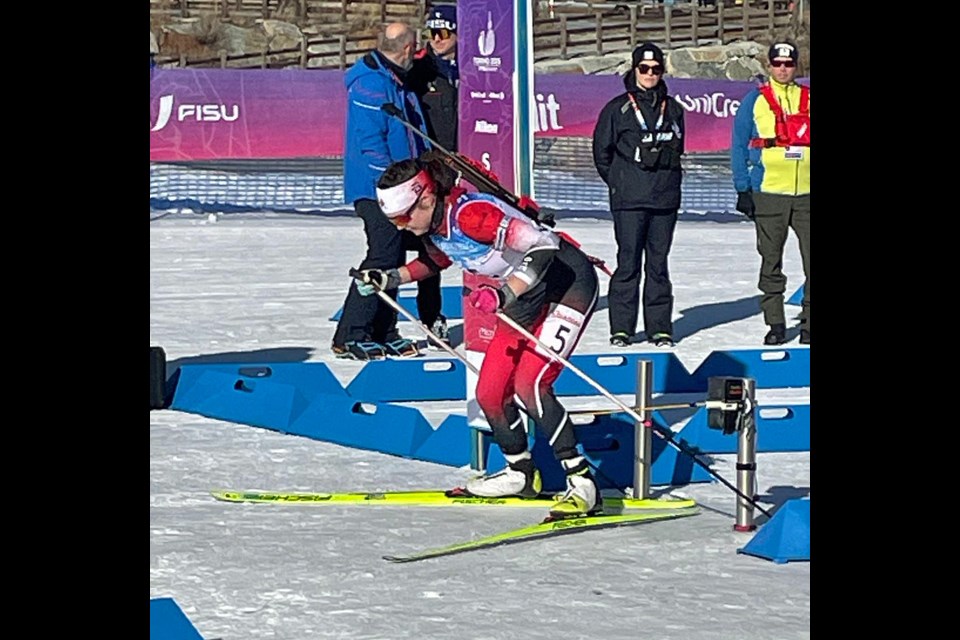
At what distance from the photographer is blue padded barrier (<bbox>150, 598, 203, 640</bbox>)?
5.97 metres

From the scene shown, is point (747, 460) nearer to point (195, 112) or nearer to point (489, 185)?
point (489, 185)

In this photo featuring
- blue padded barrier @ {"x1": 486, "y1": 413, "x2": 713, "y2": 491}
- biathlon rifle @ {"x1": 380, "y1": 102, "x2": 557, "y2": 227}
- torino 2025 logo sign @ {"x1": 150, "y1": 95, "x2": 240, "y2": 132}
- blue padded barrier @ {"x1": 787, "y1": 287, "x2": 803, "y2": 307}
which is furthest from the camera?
torino 2025 logo sign @ {"x1": 150, "y1": 95, "x2": 240, "y2": 132}

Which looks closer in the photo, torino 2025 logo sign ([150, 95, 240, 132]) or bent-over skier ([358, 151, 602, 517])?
bent-over skier ([358, 151, 602, 517])

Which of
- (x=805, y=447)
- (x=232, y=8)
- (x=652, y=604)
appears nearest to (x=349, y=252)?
(x=805, y=447)

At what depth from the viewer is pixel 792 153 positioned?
12812 mm

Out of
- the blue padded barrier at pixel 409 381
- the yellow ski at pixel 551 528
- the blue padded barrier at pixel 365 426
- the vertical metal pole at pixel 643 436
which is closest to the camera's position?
the yellow ski at pixel 551 528

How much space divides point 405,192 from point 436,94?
16.3 ft

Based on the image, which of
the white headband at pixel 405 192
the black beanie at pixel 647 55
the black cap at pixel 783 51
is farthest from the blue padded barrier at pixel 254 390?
the black cap at pixel 783 51

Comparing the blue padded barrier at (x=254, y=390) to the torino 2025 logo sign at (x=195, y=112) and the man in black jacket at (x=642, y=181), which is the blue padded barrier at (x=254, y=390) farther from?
the torino 2025 logo sign at (x=195, y=112)

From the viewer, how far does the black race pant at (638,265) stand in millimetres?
13047

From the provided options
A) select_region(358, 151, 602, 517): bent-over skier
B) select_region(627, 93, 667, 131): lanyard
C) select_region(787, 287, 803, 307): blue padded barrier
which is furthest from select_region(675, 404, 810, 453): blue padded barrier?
select_region(787, 287, 803, 307): blue padded barrier

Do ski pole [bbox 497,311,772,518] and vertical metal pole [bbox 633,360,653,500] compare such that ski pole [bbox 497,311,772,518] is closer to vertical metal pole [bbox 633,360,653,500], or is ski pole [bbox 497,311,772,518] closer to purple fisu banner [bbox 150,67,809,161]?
vertical metal pole [bbox 633,360,653,500]

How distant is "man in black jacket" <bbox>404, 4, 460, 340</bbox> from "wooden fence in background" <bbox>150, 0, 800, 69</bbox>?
1086 inches

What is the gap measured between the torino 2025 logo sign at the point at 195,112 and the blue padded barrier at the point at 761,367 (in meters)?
11.7
